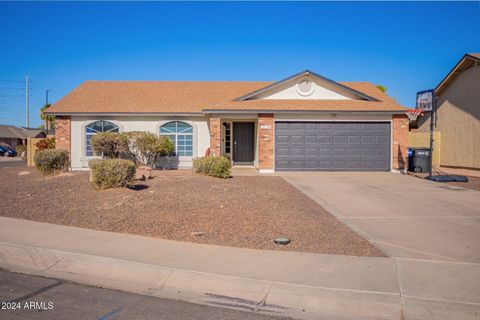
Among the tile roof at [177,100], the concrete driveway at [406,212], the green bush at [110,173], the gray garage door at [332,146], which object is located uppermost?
the tile roof at [177,100]

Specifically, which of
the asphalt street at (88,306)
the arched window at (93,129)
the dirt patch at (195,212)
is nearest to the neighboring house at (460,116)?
the dirt patch at (195,212)

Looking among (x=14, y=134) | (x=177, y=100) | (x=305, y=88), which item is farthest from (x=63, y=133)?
(x=14, y=134)

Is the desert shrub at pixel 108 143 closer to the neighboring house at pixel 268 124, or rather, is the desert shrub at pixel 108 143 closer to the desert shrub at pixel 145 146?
the desert shrub at pixel 145 146

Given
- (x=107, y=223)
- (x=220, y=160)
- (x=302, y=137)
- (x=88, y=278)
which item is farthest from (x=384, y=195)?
(x=88, y=278)

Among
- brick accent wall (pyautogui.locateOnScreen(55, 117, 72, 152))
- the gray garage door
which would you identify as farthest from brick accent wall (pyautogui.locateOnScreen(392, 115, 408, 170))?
brick accent wall (pyautogui.locateOnScreen(55, 117, 72, 152))

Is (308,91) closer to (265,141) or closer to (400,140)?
(265,141)

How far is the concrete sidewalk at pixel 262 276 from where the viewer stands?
184 inches

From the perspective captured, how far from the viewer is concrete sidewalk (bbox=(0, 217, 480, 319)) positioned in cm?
467

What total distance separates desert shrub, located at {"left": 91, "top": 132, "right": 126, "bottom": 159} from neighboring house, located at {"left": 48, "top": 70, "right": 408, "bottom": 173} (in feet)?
5.00

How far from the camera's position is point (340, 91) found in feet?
67.8

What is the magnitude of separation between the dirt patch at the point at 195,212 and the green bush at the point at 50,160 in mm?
1421

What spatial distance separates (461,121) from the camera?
65.6 feet

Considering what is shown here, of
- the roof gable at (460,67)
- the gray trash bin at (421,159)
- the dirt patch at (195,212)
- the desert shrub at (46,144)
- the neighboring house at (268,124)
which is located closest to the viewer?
the dirt patch at (195,212)

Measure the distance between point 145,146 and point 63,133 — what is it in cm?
473
